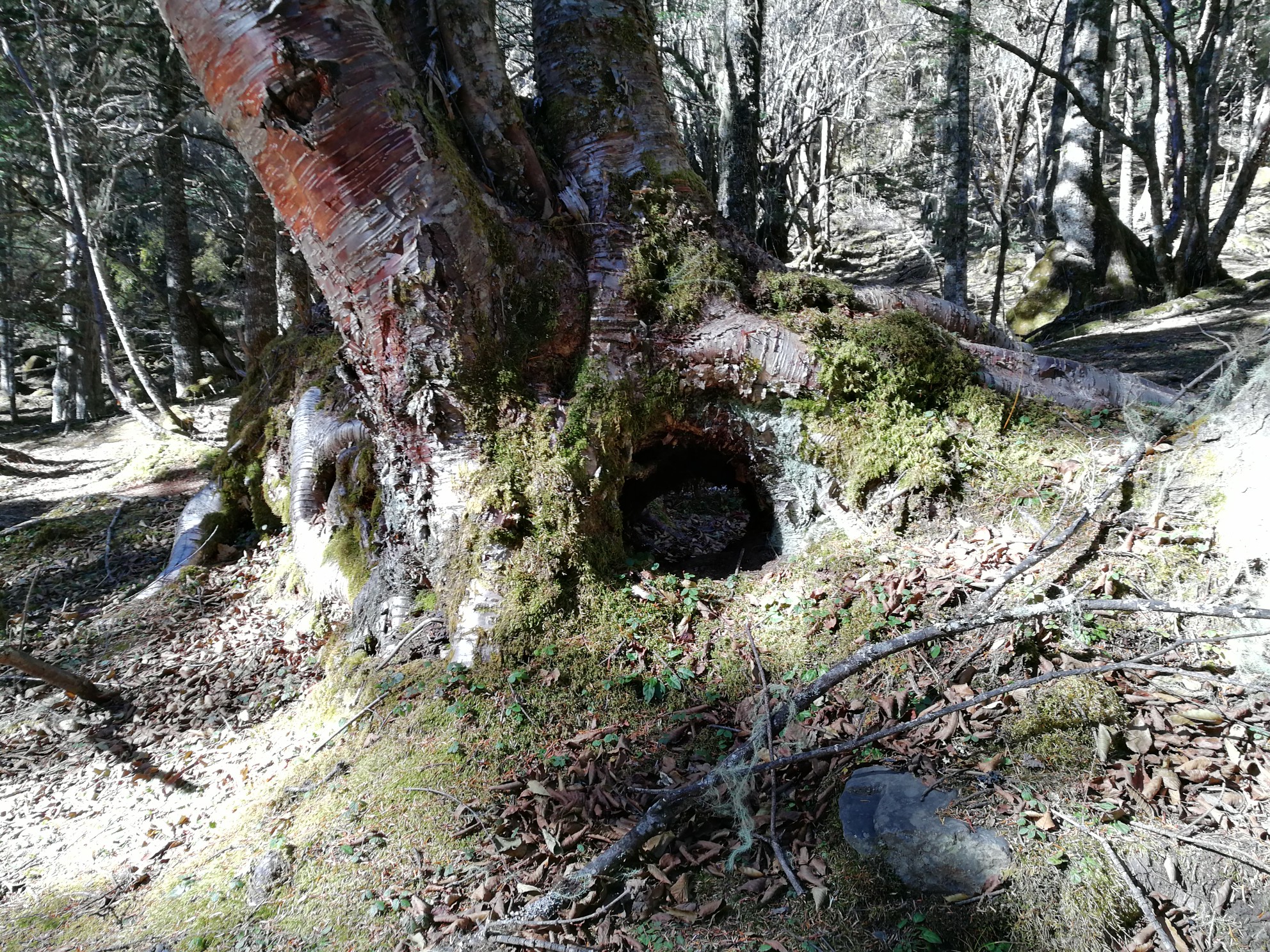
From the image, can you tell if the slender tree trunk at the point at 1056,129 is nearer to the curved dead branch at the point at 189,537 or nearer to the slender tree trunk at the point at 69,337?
the curved dead branch at the point at 189,537

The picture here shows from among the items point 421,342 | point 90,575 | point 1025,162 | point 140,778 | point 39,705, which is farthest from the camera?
point 1025,162

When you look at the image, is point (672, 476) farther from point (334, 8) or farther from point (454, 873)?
point (334, 8)

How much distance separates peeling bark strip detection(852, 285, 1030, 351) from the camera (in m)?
4.25

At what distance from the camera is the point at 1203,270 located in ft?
33.3

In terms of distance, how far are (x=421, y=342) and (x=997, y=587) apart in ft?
9.05

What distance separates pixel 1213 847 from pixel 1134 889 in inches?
11.6

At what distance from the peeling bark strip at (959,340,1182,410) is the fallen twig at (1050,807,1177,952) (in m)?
2.35

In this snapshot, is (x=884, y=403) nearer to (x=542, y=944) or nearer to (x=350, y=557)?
(x=542, y=944)

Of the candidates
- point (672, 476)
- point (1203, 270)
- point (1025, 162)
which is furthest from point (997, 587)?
point (1025, 162)

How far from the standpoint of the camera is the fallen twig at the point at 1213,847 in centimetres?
205

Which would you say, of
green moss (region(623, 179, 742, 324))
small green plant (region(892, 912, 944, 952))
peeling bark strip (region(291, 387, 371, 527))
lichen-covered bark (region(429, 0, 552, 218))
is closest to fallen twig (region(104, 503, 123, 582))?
peeling bark strip (region(291, 387, 371, 527))

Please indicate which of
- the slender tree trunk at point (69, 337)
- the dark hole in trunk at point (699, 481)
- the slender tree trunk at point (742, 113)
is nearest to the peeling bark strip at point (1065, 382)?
the dark hole in trunk at point (699, 481)

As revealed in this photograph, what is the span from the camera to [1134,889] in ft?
6.73

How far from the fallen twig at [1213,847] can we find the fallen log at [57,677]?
500 centimetres
